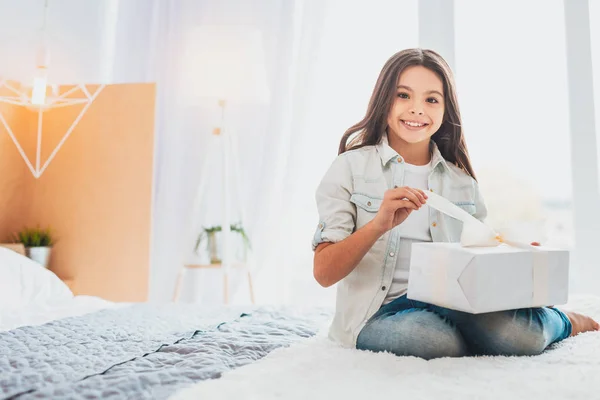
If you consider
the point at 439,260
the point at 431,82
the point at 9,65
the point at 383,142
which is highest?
the point at 9,65

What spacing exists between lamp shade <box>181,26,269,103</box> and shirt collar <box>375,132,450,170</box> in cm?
118

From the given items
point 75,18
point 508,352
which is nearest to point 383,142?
point 508,352

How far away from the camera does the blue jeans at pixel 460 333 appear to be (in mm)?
960

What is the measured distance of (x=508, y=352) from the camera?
97cm

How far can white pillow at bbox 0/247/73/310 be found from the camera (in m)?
1.53

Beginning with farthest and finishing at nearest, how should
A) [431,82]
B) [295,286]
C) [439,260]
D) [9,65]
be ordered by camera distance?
[295,286], [9,65], [431,82], [439,260]

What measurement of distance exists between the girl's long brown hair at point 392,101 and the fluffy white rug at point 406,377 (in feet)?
1.70

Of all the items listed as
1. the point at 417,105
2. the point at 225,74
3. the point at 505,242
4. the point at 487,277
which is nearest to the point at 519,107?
the point at 225,74

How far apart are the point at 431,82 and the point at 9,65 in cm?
173

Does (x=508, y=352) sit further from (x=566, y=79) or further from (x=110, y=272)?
(x=566, y=79)

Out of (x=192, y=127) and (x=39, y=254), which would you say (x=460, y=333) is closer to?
(x=39, y=254)

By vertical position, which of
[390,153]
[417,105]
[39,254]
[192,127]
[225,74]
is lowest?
[39,254]

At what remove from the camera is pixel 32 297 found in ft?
5.28

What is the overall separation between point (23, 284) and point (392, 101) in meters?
1.18
